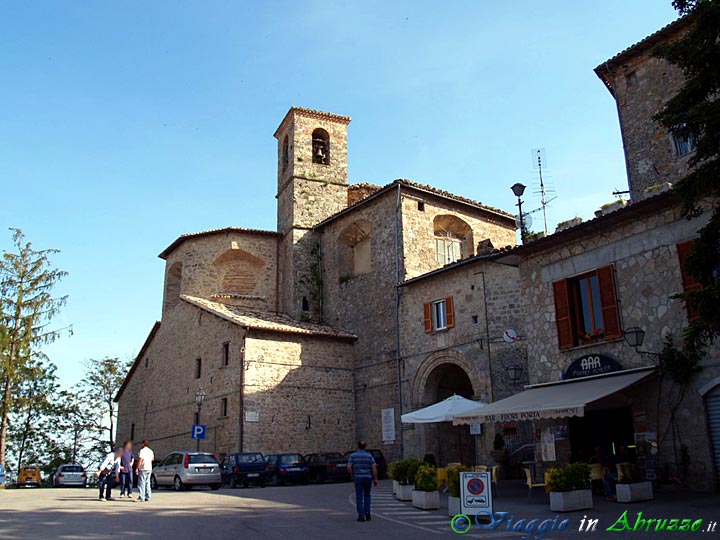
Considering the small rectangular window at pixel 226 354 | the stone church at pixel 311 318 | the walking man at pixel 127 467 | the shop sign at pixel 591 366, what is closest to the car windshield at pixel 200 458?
the walking man at pixel 127 467

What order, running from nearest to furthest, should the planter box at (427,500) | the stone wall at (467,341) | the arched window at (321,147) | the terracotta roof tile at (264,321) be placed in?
the planter box at (427,500) < the stone wall at (467,341) < the terracotta roof tile at (264,321) < the arched window at (321,147)

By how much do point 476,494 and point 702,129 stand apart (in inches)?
263

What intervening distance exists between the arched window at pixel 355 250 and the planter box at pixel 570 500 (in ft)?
59.7

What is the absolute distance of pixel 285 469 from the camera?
21.6m

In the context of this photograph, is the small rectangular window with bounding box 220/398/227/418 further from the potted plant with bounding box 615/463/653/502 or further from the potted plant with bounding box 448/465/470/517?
the potted plant with bounding box 615/463/653/502

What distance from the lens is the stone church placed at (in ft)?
79.4

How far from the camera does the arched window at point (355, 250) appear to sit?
1134 inches

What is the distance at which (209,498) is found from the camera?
15719mm

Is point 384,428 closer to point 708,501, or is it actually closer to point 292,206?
point 292,206

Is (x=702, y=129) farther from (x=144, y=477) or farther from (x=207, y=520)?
(x=144, y=477)

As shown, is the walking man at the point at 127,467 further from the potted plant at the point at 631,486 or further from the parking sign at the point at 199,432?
the potted plant at the point at 631,486

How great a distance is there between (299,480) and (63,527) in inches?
491

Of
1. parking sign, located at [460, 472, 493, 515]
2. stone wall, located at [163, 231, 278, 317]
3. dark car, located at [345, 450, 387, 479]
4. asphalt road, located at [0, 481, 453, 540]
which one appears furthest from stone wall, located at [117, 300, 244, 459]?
parking sign, located at [460, 472, 493, 515]

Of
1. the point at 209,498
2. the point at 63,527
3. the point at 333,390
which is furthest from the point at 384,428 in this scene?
the point at 63,527
